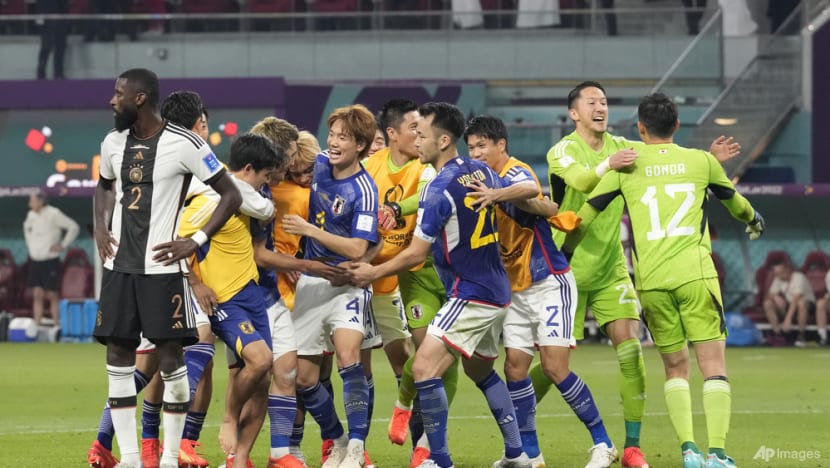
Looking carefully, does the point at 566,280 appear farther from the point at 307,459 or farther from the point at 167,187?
the point at 167,187

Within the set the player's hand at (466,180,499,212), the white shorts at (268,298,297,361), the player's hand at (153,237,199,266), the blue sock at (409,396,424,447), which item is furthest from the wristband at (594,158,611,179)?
the player's hand at (153,237,199,266)

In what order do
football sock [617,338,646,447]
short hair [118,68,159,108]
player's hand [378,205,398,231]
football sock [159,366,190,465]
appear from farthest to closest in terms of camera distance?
football sock [617,338,646,447], player's hand [378,205,398,231], football sock [159,366,190,465], short hair [118,68,159,108]

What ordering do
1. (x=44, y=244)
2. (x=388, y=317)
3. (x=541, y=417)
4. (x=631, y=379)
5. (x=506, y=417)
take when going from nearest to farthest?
1. (x=506, y=417)
2. (x=631, y=379)
3. (x=388, y=317)
4. (x=541, y=417)
5. (x=44, y=244)

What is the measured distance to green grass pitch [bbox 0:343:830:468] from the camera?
9.41 meters

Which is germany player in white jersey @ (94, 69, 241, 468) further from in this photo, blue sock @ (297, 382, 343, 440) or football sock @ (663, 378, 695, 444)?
football sock @ (663, 378, 695, 444)

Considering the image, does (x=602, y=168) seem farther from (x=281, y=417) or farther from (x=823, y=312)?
(x=823, y=312)

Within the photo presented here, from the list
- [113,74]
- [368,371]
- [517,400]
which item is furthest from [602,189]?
[113,74]

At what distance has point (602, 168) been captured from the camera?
861 cm

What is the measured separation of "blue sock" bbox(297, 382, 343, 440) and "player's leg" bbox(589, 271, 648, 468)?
5.95 ft

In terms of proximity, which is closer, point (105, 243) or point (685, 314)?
point (105, 243)

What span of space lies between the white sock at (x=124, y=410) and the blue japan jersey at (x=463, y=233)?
182 centimetres

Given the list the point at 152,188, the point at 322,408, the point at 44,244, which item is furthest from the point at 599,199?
the point at 44,244

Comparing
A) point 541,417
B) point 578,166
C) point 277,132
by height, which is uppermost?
point 277,132

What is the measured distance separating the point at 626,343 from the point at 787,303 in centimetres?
1300
